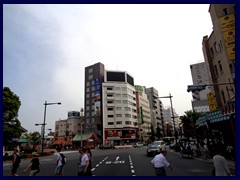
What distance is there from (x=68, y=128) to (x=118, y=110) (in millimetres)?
29216

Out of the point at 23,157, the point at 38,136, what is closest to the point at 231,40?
the point at 23,157

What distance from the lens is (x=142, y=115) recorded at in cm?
9156

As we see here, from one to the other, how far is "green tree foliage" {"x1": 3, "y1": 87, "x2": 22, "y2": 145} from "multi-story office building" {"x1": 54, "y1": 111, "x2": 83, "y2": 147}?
58.1 metres

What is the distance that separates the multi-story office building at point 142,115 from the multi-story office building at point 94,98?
21.0 m

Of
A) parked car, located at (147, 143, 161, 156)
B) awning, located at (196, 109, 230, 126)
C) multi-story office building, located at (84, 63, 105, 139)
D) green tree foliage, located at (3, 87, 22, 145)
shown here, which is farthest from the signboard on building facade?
multi-story office building, located at (84, 63, 105, 139)

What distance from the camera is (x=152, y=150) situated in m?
25.6

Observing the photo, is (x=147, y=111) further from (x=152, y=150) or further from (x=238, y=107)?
(x=238, y=107)

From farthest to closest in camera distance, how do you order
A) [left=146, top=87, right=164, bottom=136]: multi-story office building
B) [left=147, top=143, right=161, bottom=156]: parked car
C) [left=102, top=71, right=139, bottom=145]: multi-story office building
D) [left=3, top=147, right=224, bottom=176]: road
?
[left=146, top=87, right=164, bottom=136]: multi-story office building < [left=102, top=71, right=139, bottom=145]: multi-story office building < [left=147, top=143, right=161, bottom=156]: parked car < [left=3, top=147, right=224, bottom=176]: road

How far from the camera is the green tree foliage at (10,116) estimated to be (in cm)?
2911

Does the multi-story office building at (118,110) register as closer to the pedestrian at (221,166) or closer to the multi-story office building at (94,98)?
the multi-story office building at (94,98)

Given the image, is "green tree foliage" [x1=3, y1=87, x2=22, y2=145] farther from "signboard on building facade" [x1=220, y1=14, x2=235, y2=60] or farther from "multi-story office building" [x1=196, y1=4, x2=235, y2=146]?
"signboard on building facade" [x1=220, y1=14, x2=235, y2=60]

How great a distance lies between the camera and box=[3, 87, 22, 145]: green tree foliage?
95.5 ft

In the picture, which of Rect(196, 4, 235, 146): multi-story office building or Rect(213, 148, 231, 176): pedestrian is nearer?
Rect(213, 148, 231, 176): pedestrian

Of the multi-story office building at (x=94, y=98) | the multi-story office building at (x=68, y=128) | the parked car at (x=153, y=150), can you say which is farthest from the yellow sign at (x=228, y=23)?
the multi-story office building at (x=68, y=128)
